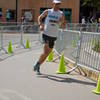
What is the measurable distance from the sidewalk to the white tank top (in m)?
1.14

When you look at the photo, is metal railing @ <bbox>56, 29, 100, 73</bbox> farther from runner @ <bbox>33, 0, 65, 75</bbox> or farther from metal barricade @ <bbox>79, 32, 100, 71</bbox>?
runner @ <bbox>33, 0, 65, 75</bbox>

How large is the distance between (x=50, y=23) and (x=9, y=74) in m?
1.75

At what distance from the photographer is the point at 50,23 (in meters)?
9.71

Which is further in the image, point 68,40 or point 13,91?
point 68,40

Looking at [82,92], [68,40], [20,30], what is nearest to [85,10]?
[20,30]

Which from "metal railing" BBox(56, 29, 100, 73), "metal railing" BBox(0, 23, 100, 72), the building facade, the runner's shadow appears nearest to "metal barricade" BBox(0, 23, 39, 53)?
"metal railing" BBox(0, 23, 100, 72)

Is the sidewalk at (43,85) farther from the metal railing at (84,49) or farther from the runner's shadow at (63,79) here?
the metal railing at (84,49)

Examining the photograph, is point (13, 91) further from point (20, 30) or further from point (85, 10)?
point (85, 10)

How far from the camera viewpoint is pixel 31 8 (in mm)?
47688

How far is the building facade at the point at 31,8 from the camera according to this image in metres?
47.1

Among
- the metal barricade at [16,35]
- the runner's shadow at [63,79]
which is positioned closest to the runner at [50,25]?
the runner's shadow at [63,79]

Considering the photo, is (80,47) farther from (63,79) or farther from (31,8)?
(31,8)

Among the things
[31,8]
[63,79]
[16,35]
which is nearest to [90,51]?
[63,79]

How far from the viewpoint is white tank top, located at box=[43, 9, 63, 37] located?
379 inches
